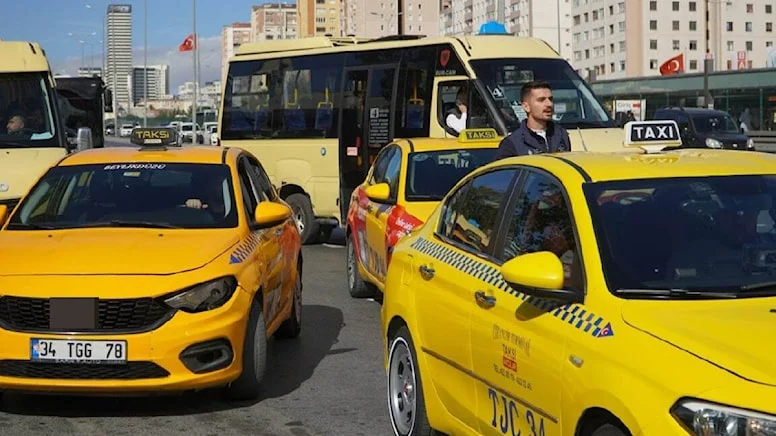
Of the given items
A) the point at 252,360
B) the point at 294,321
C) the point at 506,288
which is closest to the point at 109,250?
the point at 252,360

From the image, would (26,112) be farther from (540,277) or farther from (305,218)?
(540,277)

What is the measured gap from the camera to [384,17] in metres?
138

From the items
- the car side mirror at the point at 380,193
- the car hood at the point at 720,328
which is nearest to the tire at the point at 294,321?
the car side mirror at the point at 380,193

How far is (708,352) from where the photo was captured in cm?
364

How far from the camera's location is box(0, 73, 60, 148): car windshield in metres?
14.9

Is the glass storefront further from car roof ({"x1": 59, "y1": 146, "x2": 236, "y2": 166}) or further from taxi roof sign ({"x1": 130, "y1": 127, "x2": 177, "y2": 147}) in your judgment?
car roof ({"x1": 59, "y1": 146, "x2": 236, "y2": 166})

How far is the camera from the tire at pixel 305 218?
17453 mm

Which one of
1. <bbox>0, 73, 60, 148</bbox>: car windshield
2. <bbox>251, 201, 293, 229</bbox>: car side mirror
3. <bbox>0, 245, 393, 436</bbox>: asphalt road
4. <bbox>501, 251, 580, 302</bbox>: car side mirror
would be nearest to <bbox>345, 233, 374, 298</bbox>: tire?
<bbox>0, 245, 393, 436</bbox>: asphalt road

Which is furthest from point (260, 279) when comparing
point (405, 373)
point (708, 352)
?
point (708, 352)

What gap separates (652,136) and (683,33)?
4918 inches

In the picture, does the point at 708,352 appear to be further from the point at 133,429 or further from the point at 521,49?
the point at 521,49

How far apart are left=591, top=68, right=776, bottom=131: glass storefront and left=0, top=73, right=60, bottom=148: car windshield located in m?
31.0

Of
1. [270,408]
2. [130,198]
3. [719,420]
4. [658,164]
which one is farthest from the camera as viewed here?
[130,198]

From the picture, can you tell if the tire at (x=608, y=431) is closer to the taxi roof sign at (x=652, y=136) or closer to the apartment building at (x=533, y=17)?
the taxi roof sign at (x=652, y=136)
